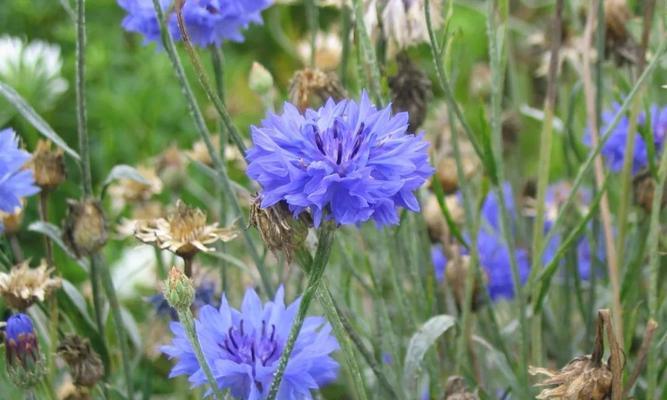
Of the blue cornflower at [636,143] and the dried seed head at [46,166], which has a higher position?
the dried seed head at [46,166]

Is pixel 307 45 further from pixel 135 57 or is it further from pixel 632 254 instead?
pixel 632 254

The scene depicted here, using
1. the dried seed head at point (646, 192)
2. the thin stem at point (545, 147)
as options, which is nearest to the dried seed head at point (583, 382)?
the thin stem at point (545, 147)

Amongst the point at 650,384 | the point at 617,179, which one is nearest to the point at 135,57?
the point at 617,179

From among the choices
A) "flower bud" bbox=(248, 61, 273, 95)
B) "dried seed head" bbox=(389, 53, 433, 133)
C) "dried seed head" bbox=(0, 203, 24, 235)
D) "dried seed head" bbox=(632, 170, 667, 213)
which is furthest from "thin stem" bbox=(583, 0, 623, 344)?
"dried seed head" bbox=(0, 203, 24, 235)

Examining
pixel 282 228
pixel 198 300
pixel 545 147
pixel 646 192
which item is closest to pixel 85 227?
pixel 198 300

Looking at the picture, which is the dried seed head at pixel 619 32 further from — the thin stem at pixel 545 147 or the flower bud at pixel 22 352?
the flower bud at pixel 22 352

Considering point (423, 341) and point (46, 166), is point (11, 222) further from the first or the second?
point (423, 341)

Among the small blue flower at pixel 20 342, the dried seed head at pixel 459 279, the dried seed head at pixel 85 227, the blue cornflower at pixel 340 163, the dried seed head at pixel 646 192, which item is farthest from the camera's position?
the dried seed head at pixel 459 279
